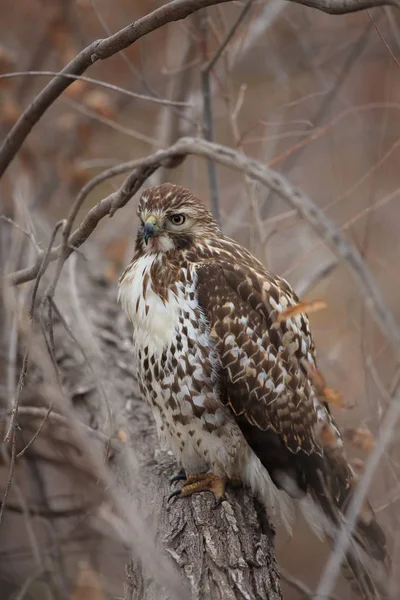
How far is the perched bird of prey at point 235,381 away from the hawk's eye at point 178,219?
0.22 feet

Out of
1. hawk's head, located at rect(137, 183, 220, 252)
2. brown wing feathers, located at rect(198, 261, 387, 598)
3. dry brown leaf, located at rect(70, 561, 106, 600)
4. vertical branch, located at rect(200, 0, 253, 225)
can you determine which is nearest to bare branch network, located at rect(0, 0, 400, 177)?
hawk's head, located at rect(137, 183, 220, 252)

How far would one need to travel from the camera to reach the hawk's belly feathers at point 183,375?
10.8 feet

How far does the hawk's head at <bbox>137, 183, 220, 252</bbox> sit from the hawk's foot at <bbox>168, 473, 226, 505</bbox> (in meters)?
1.01

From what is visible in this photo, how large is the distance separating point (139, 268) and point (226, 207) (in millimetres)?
4193

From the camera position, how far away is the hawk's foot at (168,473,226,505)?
11.0 ft

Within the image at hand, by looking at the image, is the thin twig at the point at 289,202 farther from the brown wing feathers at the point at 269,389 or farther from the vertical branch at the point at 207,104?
the vertical branch at the point at 207,104

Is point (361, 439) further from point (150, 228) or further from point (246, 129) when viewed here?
point (246, 129)

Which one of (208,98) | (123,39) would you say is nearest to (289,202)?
(123,39)

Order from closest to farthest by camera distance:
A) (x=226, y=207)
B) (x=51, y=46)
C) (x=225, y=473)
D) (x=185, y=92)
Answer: (x=225, y=473), (x=185, y=92), (x=51, y=46), (x=226, y=207)

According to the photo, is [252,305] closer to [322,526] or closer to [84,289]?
[322,526]

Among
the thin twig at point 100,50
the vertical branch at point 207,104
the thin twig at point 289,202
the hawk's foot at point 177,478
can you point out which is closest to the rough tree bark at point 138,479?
the hawk's foot at point 177,478

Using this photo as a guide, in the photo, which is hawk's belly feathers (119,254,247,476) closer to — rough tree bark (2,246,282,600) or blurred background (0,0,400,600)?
rough tree bark (2,246,282,600)

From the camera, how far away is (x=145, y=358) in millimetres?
3420

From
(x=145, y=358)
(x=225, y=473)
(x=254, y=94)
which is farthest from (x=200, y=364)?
(x=254, y=94)
